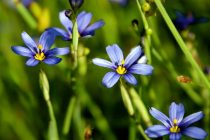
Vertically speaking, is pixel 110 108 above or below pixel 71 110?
above

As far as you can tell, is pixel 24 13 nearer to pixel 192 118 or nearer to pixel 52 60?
pixel 52 60

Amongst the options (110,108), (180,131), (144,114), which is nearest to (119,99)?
(110,108)

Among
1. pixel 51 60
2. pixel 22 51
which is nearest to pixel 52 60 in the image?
pixel 51 60

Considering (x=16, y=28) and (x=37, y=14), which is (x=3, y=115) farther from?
(x=16, y=28)

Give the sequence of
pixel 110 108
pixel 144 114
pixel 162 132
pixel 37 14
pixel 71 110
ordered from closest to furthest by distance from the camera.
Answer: pixel 162 132
pixel 144 114
pixel 71 110
pixel 37 14
pixel 110 108

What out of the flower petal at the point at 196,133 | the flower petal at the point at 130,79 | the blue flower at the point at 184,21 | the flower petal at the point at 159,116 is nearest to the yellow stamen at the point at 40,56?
the flower petal at the point at 130,79

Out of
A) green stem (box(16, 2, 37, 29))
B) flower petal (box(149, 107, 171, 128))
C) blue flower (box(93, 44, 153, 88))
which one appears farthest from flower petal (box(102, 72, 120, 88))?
green stem (box(16, 2, 37, 29))

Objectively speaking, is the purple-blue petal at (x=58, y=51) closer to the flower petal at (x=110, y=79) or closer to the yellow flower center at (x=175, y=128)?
the flower petal at (x=110, y=79)
